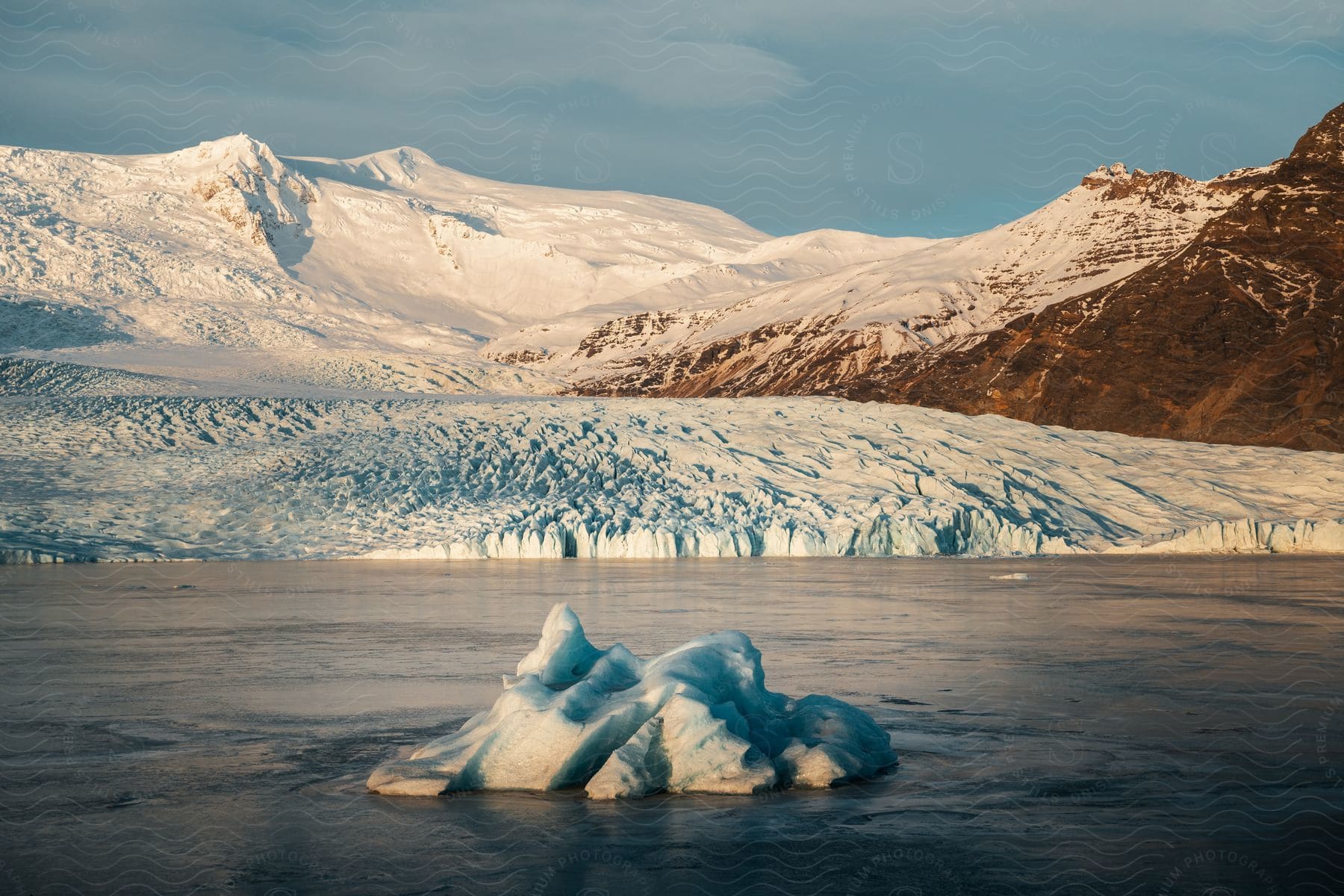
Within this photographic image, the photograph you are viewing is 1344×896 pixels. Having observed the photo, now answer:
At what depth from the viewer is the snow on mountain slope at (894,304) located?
117125 millimetres

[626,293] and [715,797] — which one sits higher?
[626,293]

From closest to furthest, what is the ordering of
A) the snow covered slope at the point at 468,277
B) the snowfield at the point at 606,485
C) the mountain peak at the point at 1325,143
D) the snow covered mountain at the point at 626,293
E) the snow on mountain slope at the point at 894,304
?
the snowfield at the point at 606,485 → the snow covered mountain at the point at 626,293 → the mountain peak at the point at 1325,143 → the snow covered slope at the point at 468,277 → the snow on mountain slope at the point at 894,304

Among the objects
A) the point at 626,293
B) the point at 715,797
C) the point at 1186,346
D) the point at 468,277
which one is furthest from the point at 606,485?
the point at 468,277

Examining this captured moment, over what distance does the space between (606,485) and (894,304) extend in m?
93.3

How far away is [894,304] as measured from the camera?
123 m

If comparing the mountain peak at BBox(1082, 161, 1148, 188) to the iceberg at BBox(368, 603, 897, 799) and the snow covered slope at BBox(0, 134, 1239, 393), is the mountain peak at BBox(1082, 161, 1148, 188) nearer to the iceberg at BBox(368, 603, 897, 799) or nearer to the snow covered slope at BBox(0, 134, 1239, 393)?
the snow covered slope at BBox(0, 134, 1239, 393)

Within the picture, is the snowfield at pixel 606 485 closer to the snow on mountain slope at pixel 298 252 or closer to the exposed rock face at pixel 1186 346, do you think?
the exposed rock face at pixel 1186 346

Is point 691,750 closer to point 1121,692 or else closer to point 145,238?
point 1121,692

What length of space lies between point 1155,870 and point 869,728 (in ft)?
8.79

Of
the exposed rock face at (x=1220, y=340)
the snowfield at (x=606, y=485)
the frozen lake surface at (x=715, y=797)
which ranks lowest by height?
the frozen lake surface at (x=715, y=797)

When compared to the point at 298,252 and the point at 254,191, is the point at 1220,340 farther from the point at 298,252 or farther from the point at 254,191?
the point at 254,191

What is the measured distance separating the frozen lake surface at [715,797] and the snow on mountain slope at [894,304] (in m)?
94.1

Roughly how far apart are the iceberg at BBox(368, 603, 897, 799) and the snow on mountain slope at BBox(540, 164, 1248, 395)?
334 ft

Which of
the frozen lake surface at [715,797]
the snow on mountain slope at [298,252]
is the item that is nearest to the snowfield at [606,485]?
the frozen lake surface at [715,797]
